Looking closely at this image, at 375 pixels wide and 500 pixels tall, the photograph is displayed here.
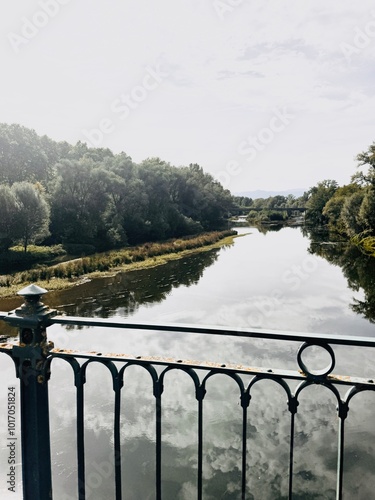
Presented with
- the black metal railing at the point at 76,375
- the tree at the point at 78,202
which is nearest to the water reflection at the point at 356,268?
the black metal railing at the point at 76,375

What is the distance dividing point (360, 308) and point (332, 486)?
13497 mm

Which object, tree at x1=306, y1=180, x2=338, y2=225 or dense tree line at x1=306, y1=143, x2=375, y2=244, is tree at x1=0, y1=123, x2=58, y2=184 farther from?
tree at x1=306, y1=180, x2=338, y2=225

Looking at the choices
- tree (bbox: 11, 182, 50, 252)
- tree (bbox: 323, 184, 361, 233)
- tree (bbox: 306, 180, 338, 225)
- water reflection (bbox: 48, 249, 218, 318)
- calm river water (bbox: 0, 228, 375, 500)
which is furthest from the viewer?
tree (bbox: 306, 180, 338, 225)

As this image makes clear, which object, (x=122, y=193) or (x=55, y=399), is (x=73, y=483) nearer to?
(x=55, y=399)

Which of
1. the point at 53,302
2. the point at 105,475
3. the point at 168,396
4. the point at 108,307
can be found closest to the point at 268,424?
the point at 168,396

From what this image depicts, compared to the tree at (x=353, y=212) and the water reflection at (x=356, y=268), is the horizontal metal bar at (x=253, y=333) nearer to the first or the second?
the water reflection at (x=356, y=268)

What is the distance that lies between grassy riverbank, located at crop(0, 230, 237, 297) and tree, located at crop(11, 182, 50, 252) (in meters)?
3.10

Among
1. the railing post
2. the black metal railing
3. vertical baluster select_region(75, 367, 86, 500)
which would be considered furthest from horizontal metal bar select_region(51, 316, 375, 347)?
vertical baluster select_region(75, 367, 86, 500)

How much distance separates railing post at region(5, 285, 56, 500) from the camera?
223cm

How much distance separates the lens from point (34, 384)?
2.31 metres

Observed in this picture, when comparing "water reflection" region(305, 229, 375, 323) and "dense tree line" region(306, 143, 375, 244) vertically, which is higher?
"dense tree line" region(306, 143, 375, 244)

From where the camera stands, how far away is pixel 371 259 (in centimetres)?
3484

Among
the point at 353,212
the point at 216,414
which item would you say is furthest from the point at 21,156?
the point at 216,414

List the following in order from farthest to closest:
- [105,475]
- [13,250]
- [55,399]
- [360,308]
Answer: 1. [13,250]
2. [360,308]
3. [55,399]
4. [105,475]
